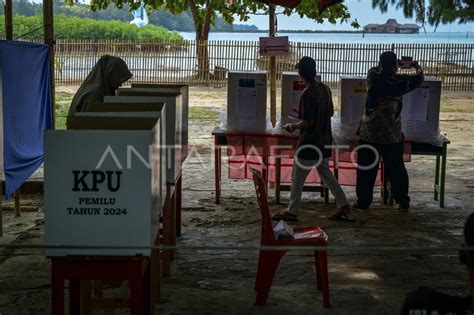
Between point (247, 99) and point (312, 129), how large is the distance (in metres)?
1.05

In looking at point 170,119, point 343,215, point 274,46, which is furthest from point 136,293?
point 274,46

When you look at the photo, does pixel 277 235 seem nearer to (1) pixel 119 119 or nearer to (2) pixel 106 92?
(1) pixel 119 119

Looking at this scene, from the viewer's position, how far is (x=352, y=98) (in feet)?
23.3

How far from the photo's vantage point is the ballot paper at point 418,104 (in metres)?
7.06

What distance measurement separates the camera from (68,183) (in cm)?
295

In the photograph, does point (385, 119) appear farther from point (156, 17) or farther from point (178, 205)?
point (156, 17)

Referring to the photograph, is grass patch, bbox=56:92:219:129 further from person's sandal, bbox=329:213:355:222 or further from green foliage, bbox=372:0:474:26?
person's sandal, bbox=329:213:355:222

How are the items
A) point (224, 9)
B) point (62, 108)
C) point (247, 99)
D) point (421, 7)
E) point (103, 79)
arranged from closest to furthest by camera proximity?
point (103, 79) → point (247, 99) → point (421, 7) → point (62, 108) → point (224, 9)

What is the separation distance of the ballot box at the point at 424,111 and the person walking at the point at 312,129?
108 cm

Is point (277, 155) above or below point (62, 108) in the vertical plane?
above

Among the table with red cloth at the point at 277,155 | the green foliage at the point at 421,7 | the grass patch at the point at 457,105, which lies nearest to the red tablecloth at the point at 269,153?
the table with red cloth at the point at 277,155

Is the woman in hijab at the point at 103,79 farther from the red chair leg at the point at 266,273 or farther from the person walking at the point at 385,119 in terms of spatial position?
the person walking at the point at 385,119

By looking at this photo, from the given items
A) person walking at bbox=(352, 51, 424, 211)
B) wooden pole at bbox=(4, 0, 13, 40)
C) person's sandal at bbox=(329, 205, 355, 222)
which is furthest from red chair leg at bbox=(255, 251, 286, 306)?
wooden pole at bbox=(4, 0, 13, 40)

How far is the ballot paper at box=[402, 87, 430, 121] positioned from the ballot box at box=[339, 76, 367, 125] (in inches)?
17.8
